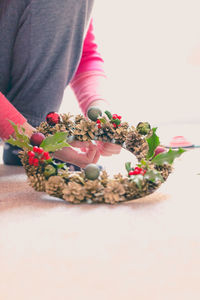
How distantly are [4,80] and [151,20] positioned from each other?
1183 mm

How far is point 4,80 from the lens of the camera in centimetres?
94

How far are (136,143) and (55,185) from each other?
0.21 meters

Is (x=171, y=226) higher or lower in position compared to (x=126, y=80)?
higher

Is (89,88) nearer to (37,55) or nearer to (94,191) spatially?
(37,55)

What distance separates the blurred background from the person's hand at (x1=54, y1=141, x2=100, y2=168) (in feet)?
3.62

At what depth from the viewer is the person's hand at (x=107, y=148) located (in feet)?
2.45

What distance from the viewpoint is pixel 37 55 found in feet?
2.95

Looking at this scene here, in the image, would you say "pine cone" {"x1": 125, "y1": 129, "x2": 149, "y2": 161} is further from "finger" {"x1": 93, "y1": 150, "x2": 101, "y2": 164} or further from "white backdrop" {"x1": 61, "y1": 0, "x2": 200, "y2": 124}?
"white backdrop" {"x1": 61, "y1": 0, "x2": 200, "y2": 124}

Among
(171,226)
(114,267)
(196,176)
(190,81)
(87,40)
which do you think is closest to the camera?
(114,267)

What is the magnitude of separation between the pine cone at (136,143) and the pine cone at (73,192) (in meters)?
0.17

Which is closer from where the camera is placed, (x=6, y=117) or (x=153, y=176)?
(x=153, y=176)

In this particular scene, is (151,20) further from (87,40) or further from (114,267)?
(114,267)

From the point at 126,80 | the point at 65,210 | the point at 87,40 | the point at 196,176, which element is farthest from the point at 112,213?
the point at 126,80

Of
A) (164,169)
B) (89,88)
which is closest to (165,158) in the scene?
(164,169)
